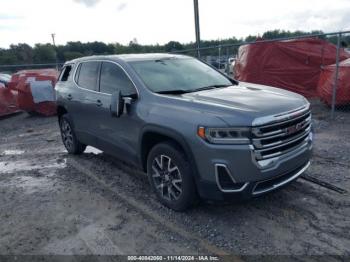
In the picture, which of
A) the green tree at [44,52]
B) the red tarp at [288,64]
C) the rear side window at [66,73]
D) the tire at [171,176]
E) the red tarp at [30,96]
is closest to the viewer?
the tire at [171,176]

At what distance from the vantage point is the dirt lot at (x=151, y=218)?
3486 mm

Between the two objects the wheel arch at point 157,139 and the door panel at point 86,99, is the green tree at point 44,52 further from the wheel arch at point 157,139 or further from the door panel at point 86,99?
the wheel arch at point 157,139

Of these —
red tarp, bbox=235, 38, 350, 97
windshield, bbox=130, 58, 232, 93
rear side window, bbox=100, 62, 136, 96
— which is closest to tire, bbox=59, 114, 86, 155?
rear side window, bbox=100, 62, 136, 96

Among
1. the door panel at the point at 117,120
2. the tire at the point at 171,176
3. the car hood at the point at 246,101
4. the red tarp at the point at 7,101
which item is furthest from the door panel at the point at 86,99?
the red tarp at the point at 7,101

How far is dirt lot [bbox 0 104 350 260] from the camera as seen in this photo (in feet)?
11.4

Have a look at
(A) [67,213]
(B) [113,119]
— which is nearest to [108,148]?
(B) [113,119]

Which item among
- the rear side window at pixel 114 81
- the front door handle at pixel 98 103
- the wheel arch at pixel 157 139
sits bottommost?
the wheel arch at pixel 157 139

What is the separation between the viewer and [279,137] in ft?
11.7

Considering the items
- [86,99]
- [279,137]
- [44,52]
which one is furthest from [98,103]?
[44,52]

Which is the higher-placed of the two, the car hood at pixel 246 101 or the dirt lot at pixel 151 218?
the car hood at pixel 246 101

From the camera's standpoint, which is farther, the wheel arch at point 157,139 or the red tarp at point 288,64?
the red tarp at point 288,64

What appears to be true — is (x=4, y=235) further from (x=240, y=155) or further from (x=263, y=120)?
(x=263, y=120)

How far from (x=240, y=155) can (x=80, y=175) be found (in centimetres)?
339

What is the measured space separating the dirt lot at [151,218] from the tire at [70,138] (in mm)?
728
